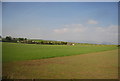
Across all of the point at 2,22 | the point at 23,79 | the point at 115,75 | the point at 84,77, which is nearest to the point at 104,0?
the point at 115,75

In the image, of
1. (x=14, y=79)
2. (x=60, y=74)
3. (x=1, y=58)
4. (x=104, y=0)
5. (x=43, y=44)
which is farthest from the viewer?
(x=43, y=44)

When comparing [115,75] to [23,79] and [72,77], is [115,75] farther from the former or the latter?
[23,79]

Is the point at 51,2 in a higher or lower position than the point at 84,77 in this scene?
higher

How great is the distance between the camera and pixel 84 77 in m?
2.24

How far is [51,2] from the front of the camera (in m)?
3.28

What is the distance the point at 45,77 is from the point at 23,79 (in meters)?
0.49

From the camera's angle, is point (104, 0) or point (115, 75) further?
point (104, 0)

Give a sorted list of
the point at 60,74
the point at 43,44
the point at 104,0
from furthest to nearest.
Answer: the point at 43,44, the point at 104,0, the point at 60,74

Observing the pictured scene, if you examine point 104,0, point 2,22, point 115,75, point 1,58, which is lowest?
point 115,75

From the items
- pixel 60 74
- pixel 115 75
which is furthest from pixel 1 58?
pixel 115 75

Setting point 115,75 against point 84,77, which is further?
point 115,75

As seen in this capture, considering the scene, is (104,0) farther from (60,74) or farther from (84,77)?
(60,74)

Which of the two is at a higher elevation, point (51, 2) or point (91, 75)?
point (51, 2)

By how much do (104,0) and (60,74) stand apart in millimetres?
2721
